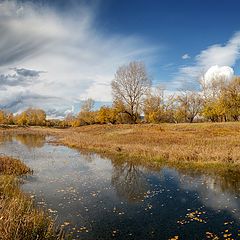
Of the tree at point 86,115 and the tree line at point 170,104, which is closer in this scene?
the tree line at point 170,104

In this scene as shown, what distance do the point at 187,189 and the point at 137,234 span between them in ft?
27.6

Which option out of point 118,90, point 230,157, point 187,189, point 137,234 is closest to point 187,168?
point 230,157

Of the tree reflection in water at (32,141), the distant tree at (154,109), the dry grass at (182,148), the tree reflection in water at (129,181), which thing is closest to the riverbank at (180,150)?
the dry grass at (182,148)

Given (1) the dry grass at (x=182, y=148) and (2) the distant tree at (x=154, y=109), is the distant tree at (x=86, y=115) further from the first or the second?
(1) the dry grass at (x=182, y=148)

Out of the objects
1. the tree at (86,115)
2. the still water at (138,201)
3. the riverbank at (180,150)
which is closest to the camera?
the still water at (138,201)

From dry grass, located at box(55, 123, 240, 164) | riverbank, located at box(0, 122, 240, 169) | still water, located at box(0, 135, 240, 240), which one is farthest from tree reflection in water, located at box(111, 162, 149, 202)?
dry grass, located at box(55, 123, 240, 164)

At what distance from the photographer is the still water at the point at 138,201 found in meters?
13.0

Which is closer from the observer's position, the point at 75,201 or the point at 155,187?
the point at 75,201

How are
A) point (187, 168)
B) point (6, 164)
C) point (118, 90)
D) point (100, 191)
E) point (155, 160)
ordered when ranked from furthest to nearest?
point (118, 90), point (155, 160), point (187, 168), point (6, 164), point (100, 191)

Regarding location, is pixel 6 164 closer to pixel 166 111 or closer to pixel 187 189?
pixel 187 189

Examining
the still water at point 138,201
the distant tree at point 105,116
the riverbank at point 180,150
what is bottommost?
the still water at point 138,201

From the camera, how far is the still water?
1298 centimetres

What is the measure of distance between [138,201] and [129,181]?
5.57 m

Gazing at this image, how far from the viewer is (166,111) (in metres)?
105
